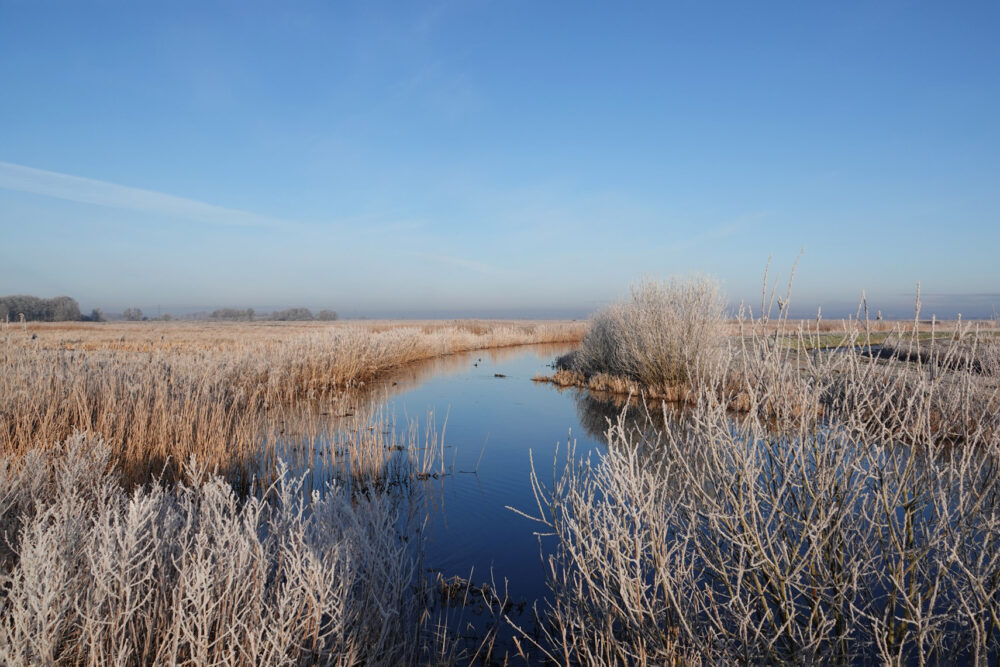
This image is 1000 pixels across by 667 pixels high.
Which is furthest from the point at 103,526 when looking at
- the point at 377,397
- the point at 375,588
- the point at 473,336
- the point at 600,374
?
the point at 473,336

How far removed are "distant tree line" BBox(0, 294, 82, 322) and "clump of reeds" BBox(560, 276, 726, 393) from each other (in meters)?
66.4

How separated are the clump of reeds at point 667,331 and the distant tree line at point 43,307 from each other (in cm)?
6645

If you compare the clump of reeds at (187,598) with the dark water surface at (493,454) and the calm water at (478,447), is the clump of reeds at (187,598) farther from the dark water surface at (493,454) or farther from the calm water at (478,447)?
the dark water surface at (493,454)

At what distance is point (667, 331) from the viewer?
12.3 meters

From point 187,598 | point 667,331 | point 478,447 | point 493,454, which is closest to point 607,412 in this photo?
point 667,331

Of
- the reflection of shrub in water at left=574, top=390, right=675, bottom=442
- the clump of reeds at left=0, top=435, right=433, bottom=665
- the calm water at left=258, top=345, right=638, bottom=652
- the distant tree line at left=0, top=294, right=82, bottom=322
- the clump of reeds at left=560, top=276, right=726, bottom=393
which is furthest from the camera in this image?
the distant tree line at left=0, top=294, right=82, bottom=322

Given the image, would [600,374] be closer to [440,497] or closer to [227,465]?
[440,497]

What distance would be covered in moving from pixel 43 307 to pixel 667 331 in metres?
72.5

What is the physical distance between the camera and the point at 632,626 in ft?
8.14

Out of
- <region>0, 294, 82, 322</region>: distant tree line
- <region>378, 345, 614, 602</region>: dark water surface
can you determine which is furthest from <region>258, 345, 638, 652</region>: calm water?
<region>0, 294, 82, 322</region>: distant tree line

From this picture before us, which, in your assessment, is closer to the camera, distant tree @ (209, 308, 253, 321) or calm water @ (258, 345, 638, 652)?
calm water @ (258, 345, 638, 652)

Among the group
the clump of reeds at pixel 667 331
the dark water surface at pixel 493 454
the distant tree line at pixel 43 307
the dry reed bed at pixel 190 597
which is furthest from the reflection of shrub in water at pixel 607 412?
the distant tree line at pixel 43 307

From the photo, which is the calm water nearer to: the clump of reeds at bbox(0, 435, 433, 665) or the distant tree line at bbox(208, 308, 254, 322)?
the clump of reeds at bbox(0, 435, 433, 665)

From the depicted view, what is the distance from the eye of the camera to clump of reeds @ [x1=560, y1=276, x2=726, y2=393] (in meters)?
11.9
